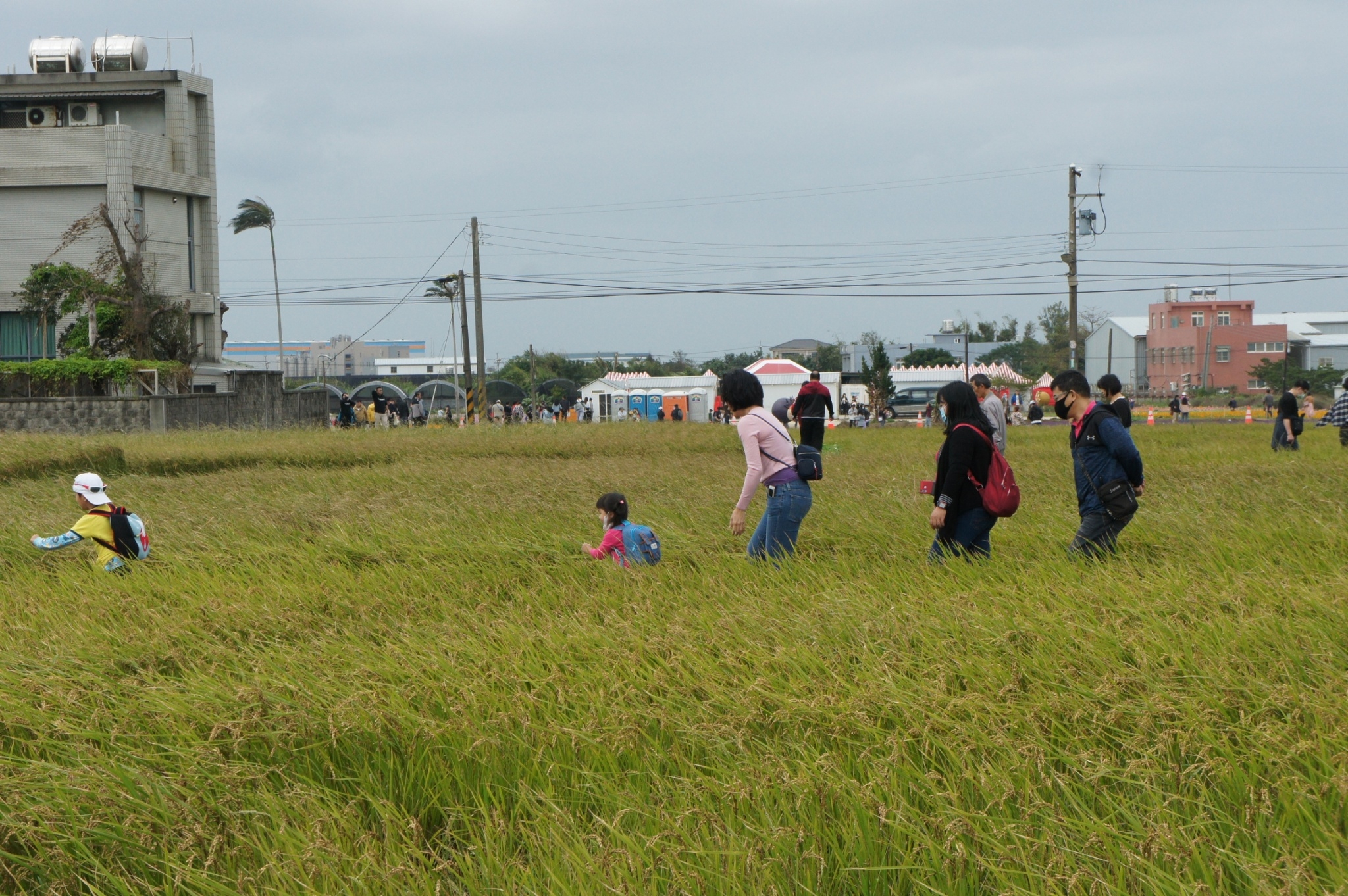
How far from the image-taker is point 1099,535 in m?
6.84

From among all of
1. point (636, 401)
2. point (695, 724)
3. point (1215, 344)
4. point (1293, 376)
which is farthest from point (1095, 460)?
point (1215, 344)

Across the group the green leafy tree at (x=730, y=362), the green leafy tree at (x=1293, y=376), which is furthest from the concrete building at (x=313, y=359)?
the green leafy tree at (x=1293, y=376)

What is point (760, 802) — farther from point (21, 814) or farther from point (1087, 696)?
point (21, 814)

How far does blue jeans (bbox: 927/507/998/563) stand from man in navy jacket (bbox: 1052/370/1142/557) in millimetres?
500

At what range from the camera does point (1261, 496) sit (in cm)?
963

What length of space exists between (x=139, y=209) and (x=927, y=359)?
2679 inches

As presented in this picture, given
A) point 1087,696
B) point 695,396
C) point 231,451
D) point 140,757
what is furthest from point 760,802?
point 695,396

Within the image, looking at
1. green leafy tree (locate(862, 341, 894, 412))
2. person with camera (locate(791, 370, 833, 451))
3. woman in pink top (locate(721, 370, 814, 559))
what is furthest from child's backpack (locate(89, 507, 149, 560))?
green leafy tree (locate(862, 341, 894, 412))

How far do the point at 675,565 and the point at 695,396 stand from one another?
4950cm

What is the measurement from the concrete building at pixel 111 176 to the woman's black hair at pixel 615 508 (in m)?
34.8

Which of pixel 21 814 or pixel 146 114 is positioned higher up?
pixel 146 114

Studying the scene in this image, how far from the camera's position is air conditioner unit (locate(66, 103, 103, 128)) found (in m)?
41.5

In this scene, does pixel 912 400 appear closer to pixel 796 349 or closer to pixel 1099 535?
pixel 1099 535

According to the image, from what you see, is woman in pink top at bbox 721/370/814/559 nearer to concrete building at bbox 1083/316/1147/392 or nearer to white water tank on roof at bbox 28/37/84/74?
white water tank on roof at bbox 28/37/84/74
